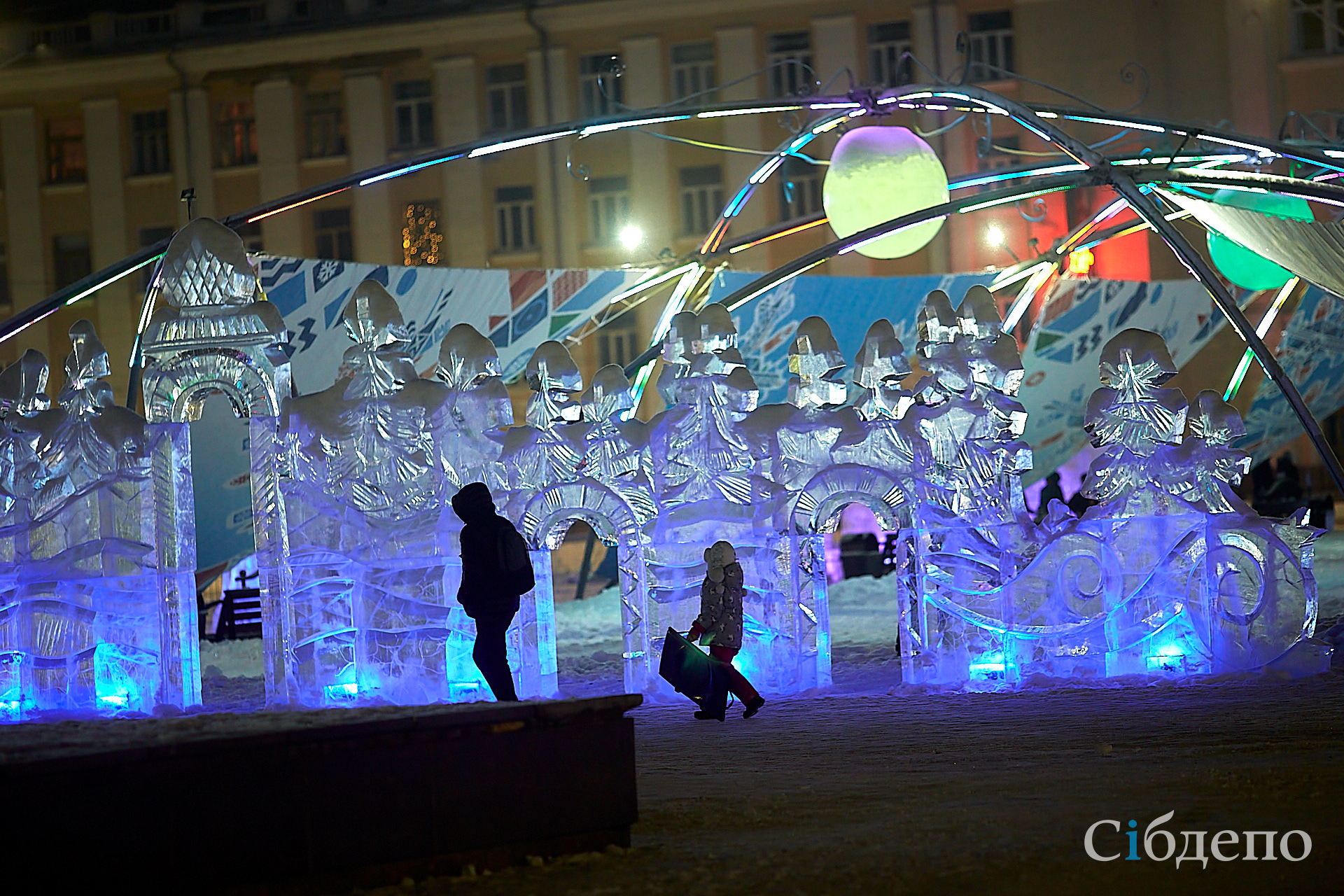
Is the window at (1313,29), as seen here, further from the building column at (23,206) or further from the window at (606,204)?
the building column at (23,206)

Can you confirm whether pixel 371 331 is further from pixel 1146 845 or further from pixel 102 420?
pixel 1146 845

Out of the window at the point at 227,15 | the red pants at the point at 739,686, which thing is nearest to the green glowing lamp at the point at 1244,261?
the red pants at the point at 739,686

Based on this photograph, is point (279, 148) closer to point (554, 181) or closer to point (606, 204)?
point (554, 181)

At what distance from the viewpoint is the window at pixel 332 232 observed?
37375 millimetres

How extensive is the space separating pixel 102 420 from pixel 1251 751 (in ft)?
26.2

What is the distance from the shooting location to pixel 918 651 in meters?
11.9

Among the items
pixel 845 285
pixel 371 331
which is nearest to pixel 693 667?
pixel 371 331

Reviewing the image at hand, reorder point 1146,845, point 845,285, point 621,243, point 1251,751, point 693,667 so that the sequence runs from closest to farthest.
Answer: point 1146,845
point 1251,751
point 693,667
point 845,285
point 621,243

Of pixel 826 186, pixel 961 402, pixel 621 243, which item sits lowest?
pixel 961 402

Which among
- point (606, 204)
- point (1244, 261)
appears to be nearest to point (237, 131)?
point (606, 204)

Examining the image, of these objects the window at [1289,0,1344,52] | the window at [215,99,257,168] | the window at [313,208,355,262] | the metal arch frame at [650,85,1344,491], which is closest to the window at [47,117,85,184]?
the window at [215,99,257,168]

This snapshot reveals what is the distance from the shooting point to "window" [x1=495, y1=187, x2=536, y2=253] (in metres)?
36.8

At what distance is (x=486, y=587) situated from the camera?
1002 centimetres

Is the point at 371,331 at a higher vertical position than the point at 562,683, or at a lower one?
higher
